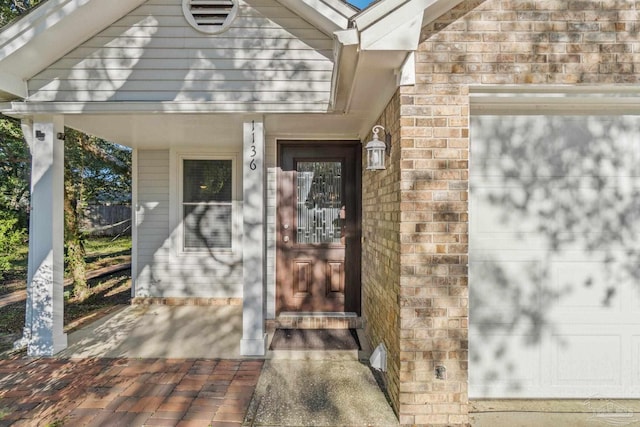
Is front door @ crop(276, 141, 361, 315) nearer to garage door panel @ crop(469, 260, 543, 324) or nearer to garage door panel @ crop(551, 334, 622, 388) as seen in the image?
garage door panel @ crop(469, 260, 543, 324)

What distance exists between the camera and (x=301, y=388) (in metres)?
2.86

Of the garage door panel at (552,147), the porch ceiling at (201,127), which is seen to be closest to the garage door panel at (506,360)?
the garage door panel at (552,147)

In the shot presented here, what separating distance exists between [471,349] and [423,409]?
2.18 ft

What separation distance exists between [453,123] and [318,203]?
2426 millimetres

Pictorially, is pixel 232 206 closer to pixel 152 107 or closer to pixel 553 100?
pixel 152 107

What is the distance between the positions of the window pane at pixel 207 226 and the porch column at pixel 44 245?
1928 mm

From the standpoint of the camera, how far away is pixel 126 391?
9.14ft

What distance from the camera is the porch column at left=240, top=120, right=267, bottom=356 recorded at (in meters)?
3.45

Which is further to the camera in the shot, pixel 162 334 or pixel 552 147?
pixel 162 334

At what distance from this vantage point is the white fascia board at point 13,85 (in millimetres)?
3174

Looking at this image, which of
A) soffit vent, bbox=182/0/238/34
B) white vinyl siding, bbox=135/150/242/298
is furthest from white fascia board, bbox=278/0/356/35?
white vinyl siding, bbox=135/150/242/298

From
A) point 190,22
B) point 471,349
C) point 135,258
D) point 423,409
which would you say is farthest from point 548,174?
point 135,258

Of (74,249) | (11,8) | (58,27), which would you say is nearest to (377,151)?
(58,27)

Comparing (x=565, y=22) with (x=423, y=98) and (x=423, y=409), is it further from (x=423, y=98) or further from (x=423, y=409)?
(x=423, y=409)
